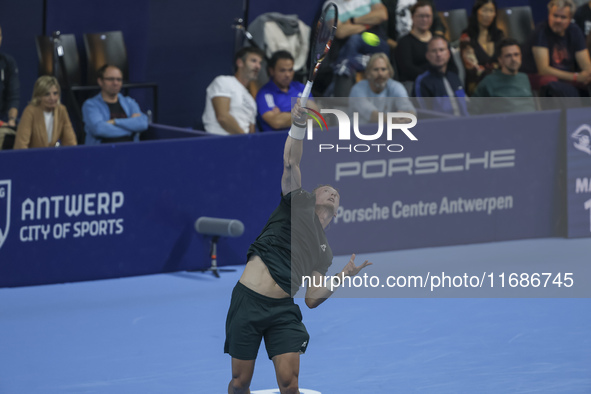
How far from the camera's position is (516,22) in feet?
51.3

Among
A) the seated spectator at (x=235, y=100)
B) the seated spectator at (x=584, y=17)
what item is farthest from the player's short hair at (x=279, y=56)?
the seated spectator at (x=584, y=17)

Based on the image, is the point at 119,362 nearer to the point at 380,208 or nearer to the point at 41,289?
the point at 41,289

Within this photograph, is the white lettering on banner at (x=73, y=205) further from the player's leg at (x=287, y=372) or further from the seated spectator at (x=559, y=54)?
the seated spectator at (x=559, y=54)

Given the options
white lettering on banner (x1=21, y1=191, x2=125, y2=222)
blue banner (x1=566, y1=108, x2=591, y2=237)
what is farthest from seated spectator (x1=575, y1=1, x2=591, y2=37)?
white lettering on banner (x1=21, y1=191, x2=125, y2=222)

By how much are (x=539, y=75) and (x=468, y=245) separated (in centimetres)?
274

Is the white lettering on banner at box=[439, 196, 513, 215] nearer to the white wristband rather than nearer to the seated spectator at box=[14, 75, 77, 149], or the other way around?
the seated spectator at box=[14, 75, 77, 149]

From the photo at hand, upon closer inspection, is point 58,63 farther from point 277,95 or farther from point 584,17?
point 584,17

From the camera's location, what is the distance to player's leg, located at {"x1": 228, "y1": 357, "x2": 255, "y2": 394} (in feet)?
21.2

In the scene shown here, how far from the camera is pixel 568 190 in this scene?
1294 centimetres

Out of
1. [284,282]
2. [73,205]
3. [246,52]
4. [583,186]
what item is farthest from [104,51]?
[284,282]

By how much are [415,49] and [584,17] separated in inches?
129

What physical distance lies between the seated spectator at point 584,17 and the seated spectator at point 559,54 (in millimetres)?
1106

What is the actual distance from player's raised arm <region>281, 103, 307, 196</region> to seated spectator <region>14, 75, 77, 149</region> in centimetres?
500

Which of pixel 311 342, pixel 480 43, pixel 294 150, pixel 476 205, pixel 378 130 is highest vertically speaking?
pixel 480 43
